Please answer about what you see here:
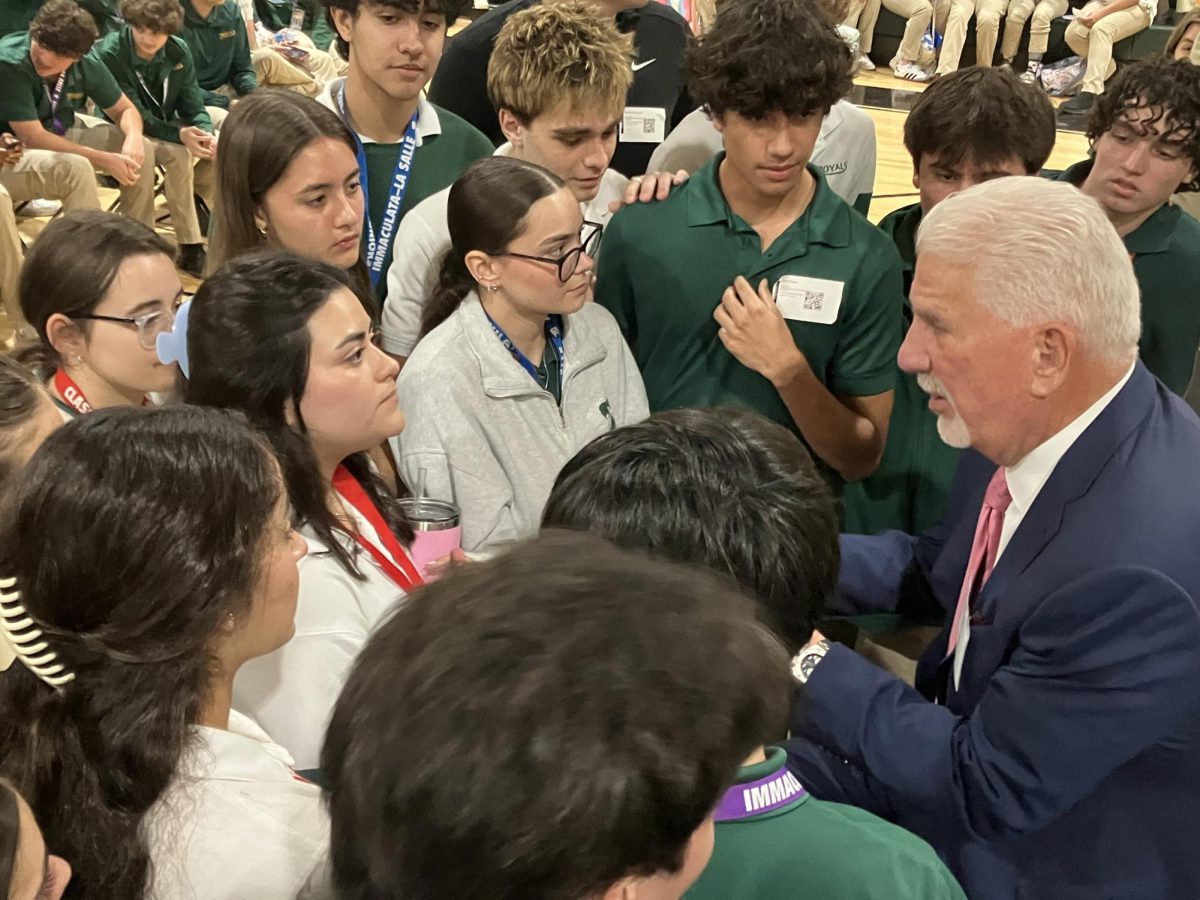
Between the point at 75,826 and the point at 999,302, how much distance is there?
1263 millimetres

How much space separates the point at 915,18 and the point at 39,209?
27.7 feet

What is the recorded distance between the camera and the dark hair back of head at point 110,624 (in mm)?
1191

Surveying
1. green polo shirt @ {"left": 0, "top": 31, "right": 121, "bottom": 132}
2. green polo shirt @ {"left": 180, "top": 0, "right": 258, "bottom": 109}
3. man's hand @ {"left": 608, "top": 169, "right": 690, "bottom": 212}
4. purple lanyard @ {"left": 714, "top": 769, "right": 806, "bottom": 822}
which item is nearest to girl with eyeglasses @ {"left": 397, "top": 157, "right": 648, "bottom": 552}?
man's hand @ {"left": 608, "top": 169, "right": 690, "bottom": 212}

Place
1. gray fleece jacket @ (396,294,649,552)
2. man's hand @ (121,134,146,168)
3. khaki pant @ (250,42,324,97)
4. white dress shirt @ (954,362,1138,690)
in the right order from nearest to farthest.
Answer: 1. white dress shirt @ (954,362,1138,690)
2. gray fleece jacket @ (396,294,649,552)
3. man's hand @ (121,134,146,168)
4. khaki pant @ (250,42,324,97)

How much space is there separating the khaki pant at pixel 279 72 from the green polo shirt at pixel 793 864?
716 centimetres

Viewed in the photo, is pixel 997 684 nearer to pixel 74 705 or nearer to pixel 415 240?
pixel 74 705

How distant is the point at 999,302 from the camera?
4.73ft

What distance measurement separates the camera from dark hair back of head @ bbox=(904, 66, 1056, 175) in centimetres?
238

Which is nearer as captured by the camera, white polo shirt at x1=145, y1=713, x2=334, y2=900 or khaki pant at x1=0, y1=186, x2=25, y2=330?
white polo shirt at x1=145, y1=713, x2=334, y2=900

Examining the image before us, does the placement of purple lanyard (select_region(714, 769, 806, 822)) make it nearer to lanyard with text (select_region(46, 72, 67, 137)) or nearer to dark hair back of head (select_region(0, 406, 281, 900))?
dark hair back of head (select_region(0, 406, 281, 900))

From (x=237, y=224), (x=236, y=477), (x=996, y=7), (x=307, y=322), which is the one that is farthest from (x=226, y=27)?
(x=996, y=7)

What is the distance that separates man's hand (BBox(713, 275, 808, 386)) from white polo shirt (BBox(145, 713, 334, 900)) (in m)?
1.30

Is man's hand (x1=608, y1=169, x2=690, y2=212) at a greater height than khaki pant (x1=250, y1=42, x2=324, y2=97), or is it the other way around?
man's hand (x1=608, y1=169, x2=690, y2=212)

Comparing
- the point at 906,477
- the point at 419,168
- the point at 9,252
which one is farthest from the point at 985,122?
the point at 9,252
